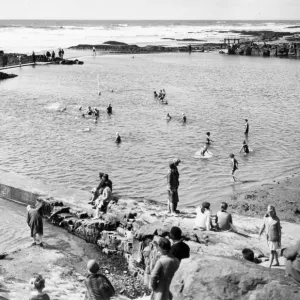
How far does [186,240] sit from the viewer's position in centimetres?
1225

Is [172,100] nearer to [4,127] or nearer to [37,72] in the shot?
[4,127]

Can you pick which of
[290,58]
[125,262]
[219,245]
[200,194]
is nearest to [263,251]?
[219,245]

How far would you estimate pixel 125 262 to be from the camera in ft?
43.0

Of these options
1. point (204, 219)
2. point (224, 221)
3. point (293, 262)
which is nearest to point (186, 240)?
point (204, 219)

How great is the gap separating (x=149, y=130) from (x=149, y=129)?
0.28 m

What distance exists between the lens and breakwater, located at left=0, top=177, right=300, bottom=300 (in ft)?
25.6

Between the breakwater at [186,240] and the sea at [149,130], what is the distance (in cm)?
255

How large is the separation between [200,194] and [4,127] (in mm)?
16569

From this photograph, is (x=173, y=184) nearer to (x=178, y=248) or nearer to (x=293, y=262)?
(x=178, y=248)

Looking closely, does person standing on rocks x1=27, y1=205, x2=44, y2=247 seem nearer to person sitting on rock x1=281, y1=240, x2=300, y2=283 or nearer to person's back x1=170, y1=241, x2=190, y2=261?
person's back x1=170, y1=241, x2=190, y2=261

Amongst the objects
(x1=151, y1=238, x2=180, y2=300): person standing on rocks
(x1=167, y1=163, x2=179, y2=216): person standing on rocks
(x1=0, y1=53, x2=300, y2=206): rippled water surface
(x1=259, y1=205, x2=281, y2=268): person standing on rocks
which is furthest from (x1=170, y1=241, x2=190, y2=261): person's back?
(x1=0, y1=53, x2=300, y2=206): rippled water surface

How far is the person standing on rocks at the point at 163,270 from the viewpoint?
7188mm

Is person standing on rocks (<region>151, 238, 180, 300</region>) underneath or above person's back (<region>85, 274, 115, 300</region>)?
above

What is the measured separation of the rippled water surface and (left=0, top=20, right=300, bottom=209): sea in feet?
0.18
